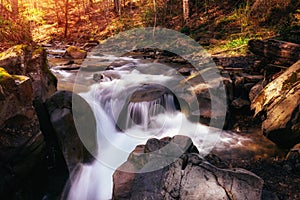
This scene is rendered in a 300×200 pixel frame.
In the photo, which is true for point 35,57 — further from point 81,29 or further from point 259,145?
point 81,29

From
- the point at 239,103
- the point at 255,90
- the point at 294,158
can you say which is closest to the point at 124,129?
the point at 239,103

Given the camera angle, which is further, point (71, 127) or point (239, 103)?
point (239, 103)

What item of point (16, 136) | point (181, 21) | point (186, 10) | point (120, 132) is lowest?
point (120, 132)

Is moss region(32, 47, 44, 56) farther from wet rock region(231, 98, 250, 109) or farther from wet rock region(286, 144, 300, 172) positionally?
wet rock region(286, 144, 300, 172)

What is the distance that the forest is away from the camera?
4.23 metres

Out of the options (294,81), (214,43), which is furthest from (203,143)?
(214,43)

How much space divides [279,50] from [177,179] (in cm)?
628

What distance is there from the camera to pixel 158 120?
798 centimetres

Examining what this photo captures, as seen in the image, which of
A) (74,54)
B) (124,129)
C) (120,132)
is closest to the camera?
(120,132)

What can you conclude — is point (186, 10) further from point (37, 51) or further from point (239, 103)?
point (37, 51)

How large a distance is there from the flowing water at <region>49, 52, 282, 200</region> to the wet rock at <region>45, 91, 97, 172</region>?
305 mm

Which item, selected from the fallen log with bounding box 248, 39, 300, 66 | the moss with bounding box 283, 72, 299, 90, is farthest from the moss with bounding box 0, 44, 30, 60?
the fallen log with bounding box 248, 39, 300, 66

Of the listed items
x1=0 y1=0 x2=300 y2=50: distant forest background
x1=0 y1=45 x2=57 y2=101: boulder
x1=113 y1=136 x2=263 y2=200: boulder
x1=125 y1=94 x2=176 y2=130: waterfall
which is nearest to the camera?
x1=113 y1=136 x2=263 y2=200: boulder

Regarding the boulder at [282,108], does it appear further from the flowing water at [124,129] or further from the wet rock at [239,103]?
Result: the flowing water at [124,129]
